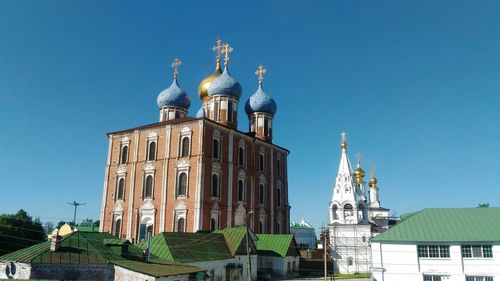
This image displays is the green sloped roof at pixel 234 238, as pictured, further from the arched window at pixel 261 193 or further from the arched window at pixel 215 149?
the arched window at pixel 261 193

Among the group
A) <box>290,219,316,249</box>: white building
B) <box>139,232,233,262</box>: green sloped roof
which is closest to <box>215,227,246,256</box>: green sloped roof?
<box>139,232,233,262</box>: green sloped roof

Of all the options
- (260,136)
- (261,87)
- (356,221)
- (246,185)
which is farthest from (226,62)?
(356,221)

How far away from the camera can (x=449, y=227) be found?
81.8 feet

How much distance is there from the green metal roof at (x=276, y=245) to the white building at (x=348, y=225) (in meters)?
4.62

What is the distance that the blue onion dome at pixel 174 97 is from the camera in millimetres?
44375

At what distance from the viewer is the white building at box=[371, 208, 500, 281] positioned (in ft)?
76.2

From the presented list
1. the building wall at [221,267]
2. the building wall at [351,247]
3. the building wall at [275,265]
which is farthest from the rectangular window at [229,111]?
the building wall at [221,267]

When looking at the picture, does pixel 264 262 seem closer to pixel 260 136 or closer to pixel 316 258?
pixel 316 258

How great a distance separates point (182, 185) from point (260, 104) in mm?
15052

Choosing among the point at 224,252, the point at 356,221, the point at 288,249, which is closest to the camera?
the point at 224,252

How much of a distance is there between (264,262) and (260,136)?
595 inches

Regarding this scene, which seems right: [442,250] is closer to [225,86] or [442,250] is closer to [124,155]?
[225,86]

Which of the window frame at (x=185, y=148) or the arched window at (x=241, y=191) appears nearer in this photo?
the window frame at (x=185, y=148)

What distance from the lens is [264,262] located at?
33.6 m
